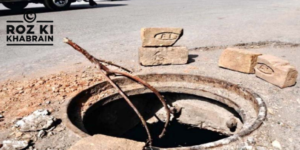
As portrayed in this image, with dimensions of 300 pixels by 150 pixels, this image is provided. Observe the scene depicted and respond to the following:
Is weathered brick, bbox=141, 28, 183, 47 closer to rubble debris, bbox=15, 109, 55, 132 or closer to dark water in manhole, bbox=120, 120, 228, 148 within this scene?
dark water in manhole, bbox=120, 120, 228, 148

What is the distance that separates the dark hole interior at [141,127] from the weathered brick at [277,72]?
96 cm

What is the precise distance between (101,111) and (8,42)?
Answer: 4.93 meters

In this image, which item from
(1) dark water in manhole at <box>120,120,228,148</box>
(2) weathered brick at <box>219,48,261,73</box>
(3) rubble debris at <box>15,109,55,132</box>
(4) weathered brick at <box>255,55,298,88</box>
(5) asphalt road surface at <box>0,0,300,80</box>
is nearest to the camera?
(3) rubble debris at <box>15,109,55,132</box>

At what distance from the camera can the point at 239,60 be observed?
5.52 m

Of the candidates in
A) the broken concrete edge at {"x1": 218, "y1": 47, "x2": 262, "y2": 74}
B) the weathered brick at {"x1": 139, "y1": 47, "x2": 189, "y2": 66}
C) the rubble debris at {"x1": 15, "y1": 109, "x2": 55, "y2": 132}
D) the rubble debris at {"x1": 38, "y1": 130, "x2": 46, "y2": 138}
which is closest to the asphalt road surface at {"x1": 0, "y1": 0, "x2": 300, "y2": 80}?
the weathered brick at {"x1": 139, "y1": 47, "x2": 189, "y2": 66}

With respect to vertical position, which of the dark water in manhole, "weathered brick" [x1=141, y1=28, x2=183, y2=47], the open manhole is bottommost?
the dark water in manhole

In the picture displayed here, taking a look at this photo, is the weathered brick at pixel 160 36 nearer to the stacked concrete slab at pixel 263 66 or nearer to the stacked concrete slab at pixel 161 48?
the stacked concrete slab at pixel 161 48

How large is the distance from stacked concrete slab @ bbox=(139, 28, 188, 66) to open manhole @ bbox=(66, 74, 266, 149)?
57cm

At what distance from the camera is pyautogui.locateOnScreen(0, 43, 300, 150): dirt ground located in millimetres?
3375

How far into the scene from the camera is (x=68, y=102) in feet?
14.4

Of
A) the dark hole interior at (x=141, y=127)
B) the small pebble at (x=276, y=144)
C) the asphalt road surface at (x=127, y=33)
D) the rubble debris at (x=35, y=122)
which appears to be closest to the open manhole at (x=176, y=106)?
the dark hole interior at (x=141, y=127)

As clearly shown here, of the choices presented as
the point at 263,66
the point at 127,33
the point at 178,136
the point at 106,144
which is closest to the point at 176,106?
the point at 178,136

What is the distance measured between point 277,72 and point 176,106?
84.7 inches

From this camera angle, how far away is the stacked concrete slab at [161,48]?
5848 mm
